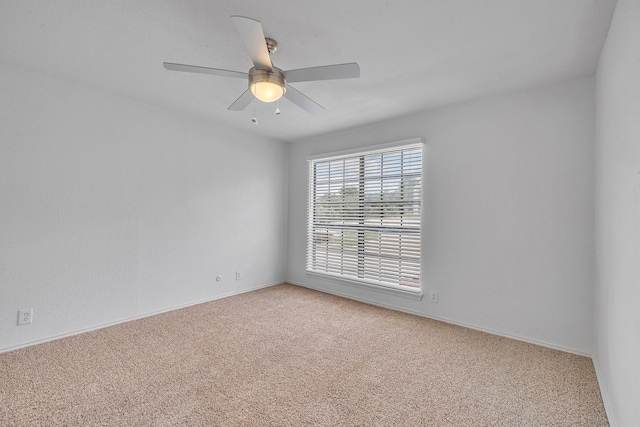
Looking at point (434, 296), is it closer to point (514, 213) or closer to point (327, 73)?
point (514, 213)

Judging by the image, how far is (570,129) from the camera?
2559mm

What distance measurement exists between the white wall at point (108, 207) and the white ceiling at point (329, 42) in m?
0.39

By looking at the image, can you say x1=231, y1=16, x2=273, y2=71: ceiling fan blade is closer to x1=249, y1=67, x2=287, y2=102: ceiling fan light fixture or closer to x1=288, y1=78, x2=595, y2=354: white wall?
x1=249, y1=67, x2=287, y2=102: ceiling fan light fixture

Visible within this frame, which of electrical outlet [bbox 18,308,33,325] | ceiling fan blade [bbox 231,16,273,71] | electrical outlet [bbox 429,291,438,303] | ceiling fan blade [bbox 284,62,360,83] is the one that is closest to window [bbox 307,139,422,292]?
electrical outlet [bbox 429,291,438,303]

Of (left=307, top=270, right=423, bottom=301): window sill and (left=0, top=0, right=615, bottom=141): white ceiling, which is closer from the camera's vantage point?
(left=0, top=0, right=615, bottom=141): white ceiling

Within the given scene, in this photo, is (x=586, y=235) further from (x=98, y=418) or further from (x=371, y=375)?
(x=98, y=418)

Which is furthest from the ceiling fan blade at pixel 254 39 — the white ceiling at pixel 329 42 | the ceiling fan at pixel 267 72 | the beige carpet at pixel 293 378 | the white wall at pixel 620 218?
the beige carpet at pixel 293 378

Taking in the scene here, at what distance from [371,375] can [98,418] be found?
1732 millimetres

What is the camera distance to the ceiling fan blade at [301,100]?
2.12 metres

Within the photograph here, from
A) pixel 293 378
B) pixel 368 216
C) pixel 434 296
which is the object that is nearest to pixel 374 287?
pixel 434 296

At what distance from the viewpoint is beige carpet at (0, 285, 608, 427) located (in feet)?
5.66

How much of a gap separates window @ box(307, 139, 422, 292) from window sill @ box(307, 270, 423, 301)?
3 centimetres

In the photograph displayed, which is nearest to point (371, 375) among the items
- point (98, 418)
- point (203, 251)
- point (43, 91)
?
point (98, 418)

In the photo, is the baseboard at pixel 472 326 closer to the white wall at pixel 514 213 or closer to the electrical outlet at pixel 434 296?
the white wall at pixel 514 213
